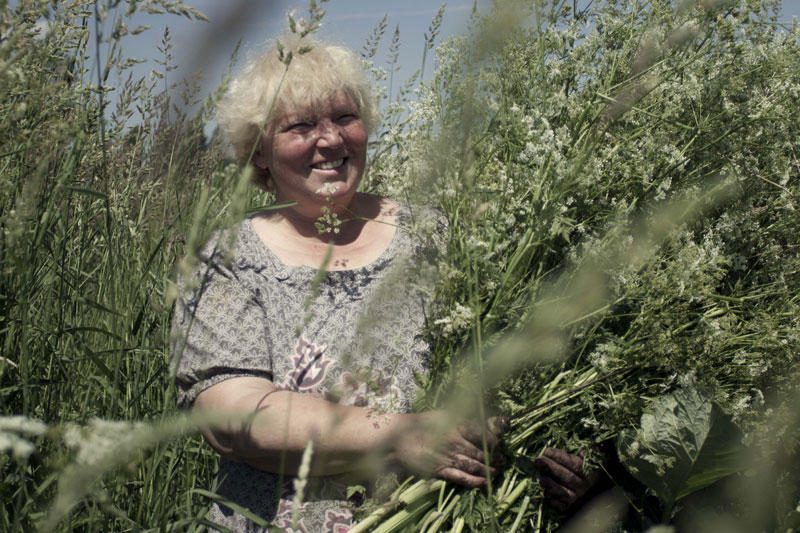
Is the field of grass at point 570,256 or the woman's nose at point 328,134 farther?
the woman's nose at point 328,134

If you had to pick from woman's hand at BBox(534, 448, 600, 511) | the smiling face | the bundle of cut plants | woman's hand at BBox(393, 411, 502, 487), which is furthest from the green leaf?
the smiling face

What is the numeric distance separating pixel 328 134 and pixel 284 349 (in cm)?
64

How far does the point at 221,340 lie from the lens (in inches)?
85.2

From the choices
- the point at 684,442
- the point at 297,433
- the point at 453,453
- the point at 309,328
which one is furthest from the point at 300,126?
the point at 684,442

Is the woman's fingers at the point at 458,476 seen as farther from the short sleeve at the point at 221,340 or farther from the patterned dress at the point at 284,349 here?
the short sleeve at the point at 221,340

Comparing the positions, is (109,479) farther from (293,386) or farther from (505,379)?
(505,379)

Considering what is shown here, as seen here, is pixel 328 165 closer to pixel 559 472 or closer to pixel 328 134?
pixel 328 134

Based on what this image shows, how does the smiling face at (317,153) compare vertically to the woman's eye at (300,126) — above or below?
below

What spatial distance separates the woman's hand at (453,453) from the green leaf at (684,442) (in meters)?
0.32

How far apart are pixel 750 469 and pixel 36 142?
5.09 ft

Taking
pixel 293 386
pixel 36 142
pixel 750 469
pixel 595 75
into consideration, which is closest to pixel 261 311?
pixel 293 386

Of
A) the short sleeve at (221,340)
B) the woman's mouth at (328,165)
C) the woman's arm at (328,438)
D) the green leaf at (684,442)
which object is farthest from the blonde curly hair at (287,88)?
the green leaf at (684,442)

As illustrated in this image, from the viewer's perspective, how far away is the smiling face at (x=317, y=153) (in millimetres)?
2494

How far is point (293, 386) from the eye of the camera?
2.21 m
